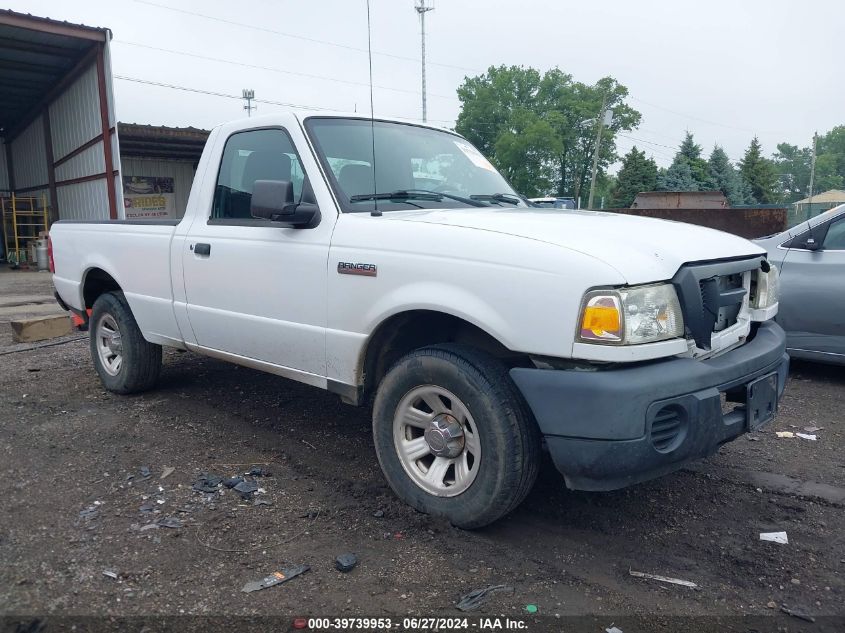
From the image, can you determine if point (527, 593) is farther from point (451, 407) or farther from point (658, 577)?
point (451, 407)

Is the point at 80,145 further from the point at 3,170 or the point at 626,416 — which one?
the point at 626,416

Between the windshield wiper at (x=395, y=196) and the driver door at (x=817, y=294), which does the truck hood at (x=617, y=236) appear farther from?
the driver door at (x=817, y=294)

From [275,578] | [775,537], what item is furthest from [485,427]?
[775,537]

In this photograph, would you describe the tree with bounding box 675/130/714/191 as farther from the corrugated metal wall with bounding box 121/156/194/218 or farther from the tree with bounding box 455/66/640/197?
the corrugated metal wall with bounding box 121/156/194/218

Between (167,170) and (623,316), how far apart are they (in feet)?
81.3

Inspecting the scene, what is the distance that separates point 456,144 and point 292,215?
155 cm

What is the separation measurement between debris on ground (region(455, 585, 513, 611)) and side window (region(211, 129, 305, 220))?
2289 millimetres

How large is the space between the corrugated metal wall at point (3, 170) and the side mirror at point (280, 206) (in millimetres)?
25797

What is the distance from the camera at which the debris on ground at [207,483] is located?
374cm

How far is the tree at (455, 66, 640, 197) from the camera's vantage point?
214ft

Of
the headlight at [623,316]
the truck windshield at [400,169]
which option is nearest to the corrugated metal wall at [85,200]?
the truck windshield at [400,169]

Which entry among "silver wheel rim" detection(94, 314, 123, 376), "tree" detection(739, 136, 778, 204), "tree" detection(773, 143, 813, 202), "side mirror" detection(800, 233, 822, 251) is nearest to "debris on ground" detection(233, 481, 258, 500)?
"silver wheel rim" detection(94, 314, 123, 376)

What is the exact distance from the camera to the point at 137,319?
Result: 16.8ft

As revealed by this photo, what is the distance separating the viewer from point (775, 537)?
322 cm
